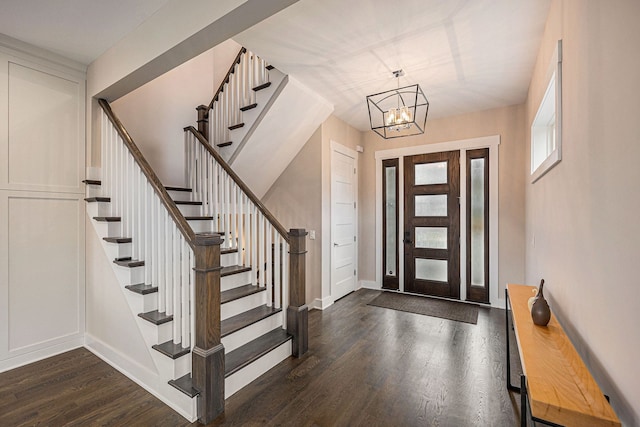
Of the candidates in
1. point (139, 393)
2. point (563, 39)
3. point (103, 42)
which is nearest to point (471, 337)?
point (563, 39)

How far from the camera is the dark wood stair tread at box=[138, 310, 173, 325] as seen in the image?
7.00ft

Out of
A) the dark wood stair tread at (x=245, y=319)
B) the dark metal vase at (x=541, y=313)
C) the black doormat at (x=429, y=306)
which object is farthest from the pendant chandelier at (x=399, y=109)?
the black doormat at (x=429, y=306)

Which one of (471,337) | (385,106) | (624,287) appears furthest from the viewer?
(385,106)

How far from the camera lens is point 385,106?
4.24m

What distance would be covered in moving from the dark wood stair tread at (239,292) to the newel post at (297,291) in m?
0.34

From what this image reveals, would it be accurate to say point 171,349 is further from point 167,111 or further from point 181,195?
point 167,111

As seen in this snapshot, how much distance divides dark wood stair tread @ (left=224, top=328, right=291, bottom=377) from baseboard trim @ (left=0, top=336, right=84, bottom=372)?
1.74 metres

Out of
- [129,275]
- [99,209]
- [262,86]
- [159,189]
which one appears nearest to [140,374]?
[129,275]

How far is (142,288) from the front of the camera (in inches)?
91.2

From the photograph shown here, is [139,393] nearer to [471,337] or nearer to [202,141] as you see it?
[202,141]

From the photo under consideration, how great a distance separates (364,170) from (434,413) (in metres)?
3.86

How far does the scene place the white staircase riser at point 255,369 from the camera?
2.16m

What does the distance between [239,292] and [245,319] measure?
29 centimetres

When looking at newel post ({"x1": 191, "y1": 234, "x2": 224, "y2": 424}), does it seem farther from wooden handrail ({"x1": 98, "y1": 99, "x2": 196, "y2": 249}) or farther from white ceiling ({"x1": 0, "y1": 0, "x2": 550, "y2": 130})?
white ceiling ({"x1": 0, "y1": 0, "x2": 550, "y2": 130})
